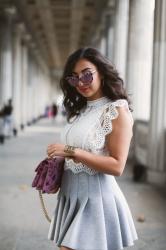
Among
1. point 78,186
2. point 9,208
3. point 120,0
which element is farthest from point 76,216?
point 120,0

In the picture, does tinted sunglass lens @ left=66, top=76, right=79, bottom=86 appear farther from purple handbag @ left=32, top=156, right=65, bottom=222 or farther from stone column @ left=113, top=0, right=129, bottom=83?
stone column @ left=113, top=0, right=129, bottom=83

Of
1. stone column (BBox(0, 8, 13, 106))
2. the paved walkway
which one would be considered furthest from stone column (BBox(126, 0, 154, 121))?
stone column (BBox(0, 8, 13, 106))

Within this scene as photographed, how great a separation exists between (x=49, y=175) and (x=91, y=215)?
307mm

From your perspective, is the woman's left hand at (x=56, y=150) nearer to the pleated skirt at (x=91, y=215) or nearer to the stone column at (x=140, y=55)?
the pleated skirt at (x=91, y=215)

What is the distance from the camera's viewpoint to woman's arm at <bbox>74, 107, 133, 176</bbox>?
2373 mm

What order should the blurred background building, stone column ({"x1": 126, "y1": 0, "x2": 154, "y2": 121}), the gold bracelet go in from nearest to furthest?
the gold bracelet < the blurred background building < stone column ({"x1": 126, "y1": 0, "x2": 154, "y2": 121})

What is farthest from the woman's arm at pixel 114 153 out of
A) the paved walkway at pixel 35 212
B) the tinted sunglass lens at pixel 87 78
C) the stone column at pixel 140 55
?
the stone column at pixel 140 55

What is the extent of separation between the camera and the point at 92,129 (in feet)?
8.14

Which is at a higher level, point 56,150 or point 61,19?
point 61,19

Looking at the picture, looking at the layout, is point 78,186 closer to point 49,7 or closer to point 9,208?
point 9,208

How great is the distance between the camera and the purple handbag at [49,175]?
2572 mm

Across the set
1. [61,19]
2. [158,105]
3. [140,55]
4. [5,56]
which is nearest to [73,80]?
[158,105]

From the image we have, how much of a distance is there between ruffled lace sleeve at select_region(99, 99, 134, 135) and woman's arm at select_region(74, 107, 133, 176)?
0.06ft

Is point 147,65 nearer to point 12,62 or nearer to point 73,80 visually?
point 73,80
